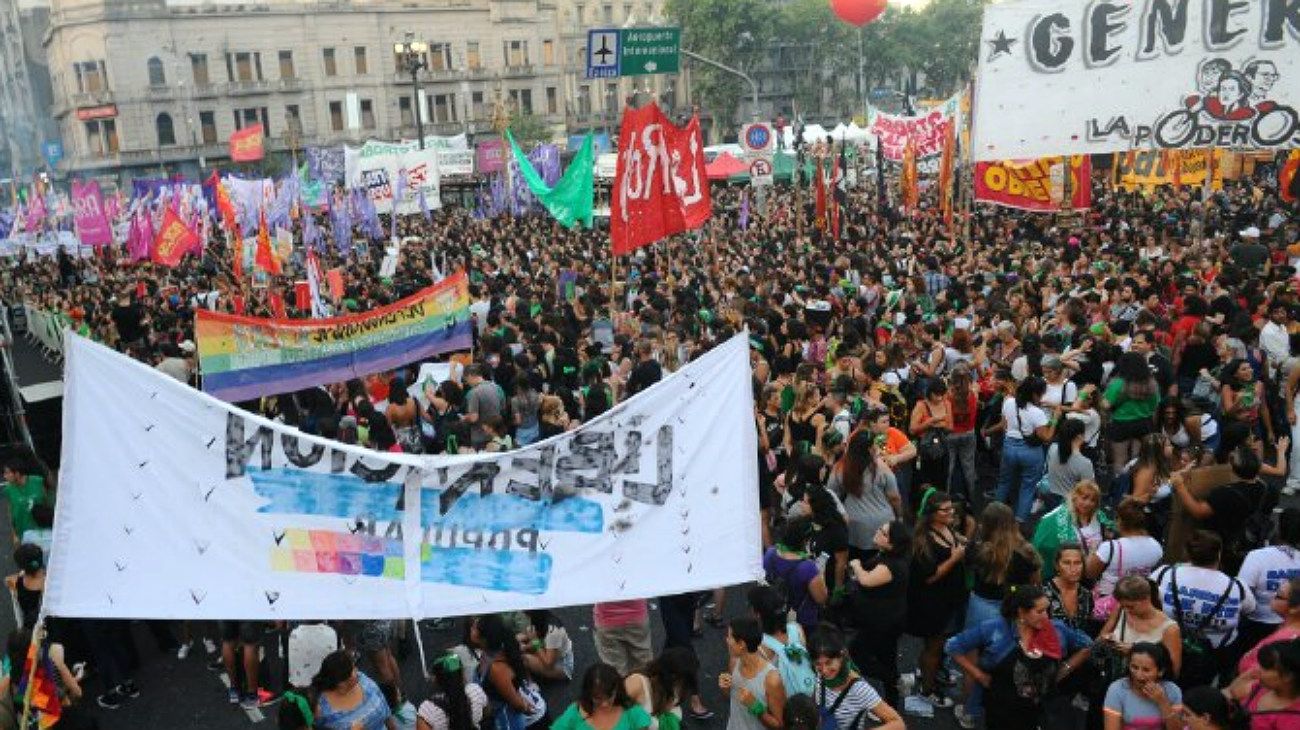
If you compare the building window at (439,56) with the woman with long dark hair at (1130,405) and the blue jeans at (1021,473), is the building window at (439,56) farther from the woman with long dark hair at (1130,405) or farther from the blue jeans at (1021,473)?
the woman with long dark hair at (1130,405)

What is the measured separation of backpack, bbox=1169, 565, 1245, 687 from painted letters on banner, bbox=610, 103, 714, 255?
7.74 meters

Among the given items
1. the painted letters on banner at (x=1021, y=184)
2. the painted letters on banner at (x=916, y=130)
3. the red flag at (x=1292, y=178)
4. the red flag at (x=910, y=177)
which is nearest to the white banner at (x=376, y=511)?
the painted letters on banner at (x=1021, y=184)

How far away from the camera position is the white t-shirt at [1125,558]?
5.25m

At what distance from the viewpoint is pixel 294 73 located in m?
63.5

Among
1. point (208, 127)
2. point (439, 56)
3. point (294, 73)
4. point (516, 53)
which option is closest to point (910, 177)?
point (208, 127)

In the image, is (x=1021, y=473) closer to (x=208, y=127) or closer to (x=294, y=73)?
(x=208, y=127)

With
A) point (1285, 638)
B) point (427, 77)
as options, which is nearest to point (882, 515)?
point (1285, 638)

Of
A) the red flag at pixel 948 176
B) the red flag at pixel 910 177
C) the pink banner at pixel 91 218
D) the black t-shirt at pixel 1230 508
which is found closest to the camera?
the black t-shirt at pixel 1230 508

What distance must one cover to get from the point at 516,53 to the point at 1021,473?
67672 millimetres

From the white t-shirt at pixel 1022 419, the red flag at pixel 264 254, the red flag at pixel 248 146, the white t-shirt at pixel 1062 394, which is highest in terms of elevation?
the red flag at pixel 248 146

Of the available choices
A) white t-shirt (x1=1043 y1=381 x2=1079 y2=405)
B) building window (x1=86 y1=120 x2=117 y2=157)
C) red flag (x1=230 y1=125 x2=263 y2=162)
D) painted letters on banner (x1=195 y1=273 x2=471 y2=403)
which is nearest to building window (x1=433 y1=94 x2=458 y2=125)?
building window (x1=86 y1=120 x2=117 y2=157)

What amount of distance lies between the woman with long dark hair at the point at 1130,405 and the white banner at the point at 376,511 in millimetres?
4162

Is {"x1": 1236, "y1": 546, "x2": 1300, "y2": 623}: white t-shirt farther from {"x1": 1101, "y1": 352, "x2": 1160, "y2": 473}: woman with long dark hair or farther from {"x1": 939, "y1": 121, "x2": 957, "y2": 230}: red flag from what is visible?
{"x1": 939, "y1": 121, "x2": 957, "y2": 230}: red flag

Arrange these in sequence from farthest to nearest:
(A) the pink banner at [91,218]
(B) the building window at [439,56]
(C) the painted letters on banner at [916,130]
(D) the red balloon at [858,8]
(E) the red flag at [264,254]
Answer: (B) the building window at [439,56]
(C) the painted letters on banner at [916,130]
(A) the pink banner at [91,218]
(D) the red balloon at [858,8]
(E) the red flag at [264,254]
